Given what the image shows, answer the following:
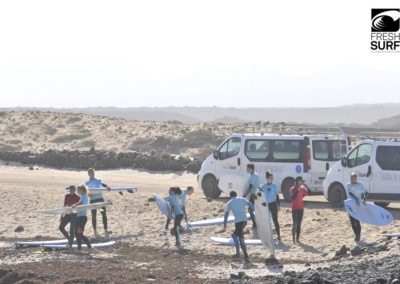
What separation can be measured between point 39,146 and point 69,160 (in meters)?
6.91

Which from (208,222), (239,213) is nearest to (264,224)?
(239,213)

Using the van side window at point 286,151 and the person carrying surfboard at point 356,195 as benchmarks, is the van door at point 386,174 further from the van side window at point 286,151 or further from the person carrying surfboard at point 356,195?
the person carrying surfboard at point 356,195

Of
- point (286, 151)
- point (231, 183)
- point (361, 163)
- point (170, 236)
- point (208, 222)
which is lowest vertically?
point (170, 236)

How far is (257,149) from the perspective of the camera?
31219 millimetres

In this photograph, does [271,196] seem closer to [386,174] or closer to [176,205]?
[176,205]

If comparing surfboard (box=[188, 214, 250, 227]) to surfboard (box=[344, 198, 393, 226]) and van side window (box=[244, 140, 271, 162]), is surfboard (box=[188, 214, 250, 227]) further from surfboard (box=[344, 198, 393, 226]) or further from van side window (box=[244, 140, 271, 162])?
surfboard (box=[344, 198, 393, 226])

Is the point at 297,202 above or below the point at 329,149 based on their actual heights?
below

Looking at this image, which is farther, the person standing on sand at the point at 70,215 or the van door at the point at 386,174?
the van door at the point at 386,174

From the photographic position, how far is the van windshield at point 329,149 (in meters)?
30.8

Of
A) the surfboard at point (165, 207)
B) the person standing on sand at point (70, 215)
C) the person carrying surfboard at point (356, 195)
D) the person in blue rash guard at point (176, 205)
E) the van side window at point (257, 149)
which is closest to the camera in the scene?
the person carrying surfboard at point (356, 195)

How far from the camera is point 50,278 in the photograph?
21.2m

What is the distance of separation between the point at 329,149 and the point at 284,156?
54.9 inches

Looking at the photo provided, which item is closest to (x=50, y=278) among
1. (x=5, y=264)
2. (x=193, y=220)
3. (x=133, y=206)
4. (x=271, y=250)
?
(x=5, y=264)

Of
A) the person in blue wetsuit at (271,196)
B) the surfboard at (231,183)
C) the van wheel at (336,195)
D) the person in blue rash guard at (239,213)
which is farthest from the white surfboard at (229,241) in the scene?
the van wheel at (336,195)
